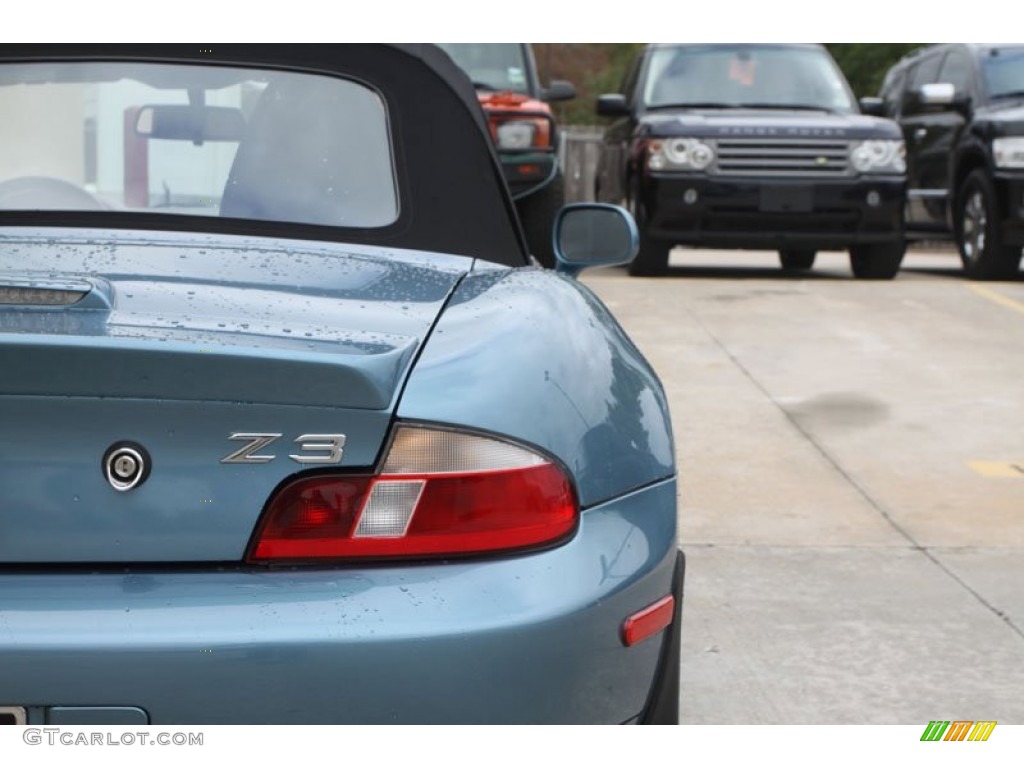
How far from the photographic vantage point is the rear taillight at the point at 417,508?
7.85ft

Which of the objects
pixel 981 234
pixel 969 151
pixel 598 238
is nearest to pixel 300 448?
pixel 598 238

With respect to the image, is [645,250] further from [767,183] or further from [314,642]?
[314,642]

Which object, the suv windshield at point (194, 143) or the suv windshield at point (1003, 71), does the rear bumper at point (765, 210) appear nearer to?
the suv windshield at point (1003, 71)

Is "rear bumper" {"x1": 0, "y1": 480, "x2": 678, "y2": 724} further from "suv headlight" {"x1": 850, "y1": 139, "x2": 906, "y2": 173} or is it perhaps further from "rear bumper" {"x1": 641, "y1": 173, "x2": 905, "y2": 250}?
"suv headlight" {"x1": 850, "y1": 139, "x2": 906, "y2": 173}

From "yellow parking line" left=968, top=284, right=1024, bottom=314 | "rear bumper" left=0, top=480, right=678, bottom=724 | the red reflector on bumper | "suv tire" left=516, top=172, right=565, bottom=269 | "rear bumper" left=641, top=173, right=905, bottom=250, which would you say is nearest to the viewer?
"rear bumper" left=0, top=480, right=678, bottom=724

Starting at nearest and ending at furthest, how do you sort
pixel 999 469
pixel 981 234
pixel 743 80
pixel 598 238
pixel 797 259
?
pixel 598 238 < pixel 999 469 < pixel 981 234 < pixel 743 80 < pixel 797 259

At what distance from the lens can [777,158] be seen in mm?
13086

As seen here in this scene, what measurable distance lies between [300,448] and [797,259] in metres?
13.6

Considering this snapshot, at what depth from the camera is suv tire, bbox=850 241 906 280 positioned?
44.2 feet

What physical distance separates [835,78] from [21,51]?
1142 centimetres

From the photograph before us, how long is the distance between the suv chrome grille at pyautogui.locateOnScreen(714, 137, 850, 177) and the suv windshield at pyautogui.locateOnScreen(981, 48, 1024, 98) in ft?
5.90

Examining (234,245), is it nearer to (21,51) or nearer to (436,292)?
(436,292)

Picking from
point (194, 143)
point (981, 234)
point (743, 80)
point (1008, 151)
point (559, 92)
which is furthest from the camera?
point (559, 92)

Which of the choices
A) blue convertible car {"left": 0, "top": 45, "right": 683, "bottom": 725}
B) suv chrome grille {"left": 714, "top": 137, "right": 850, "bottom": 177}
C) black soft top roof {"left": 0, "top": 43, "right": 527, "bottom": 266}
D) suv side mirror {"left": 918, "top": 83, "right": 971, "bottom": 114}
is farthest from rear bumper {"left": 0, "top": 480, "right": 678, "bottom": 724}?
suv side mirror {"left": 918, "top": 83, "right": 971, "bottom": 114}
